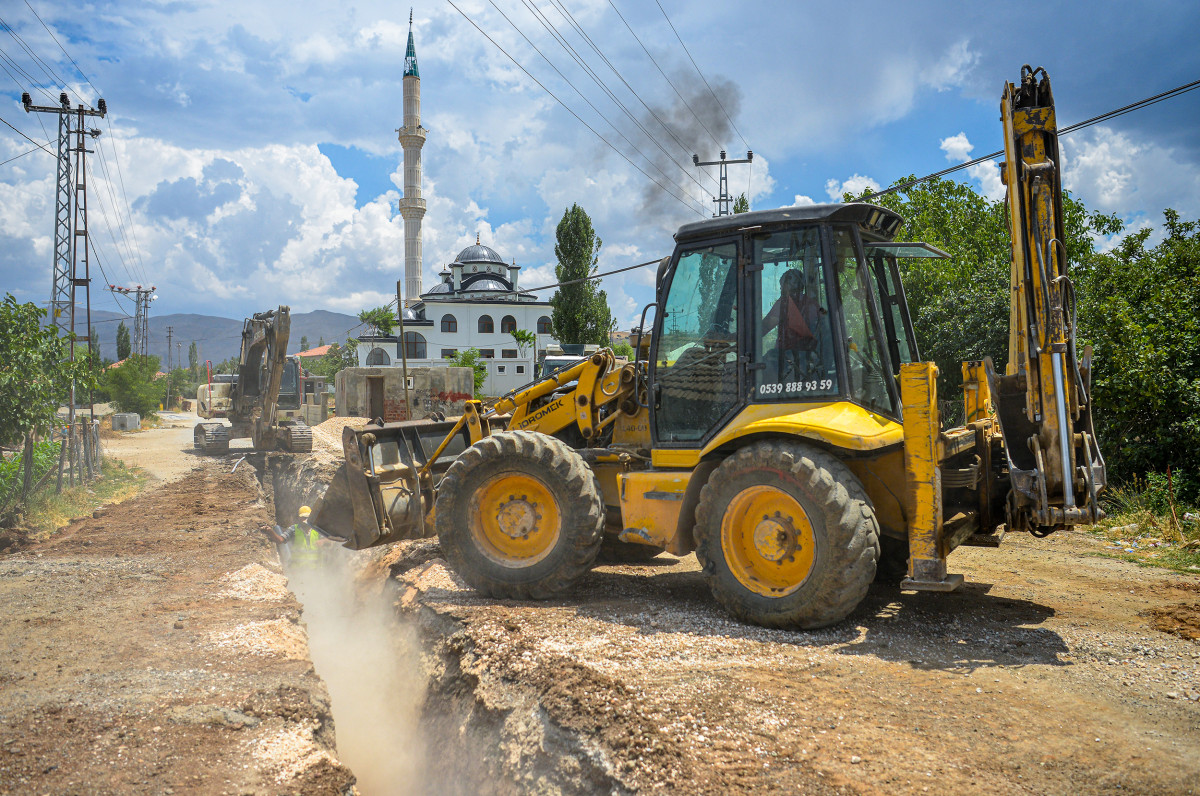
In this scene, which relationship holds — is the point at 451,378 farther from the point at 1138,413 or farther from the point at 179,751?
the point at 179,751

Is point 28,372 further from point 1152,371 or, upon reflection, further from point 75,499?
point 1152,371

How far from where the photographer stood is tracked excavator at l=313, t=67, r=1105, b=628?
4.74 m

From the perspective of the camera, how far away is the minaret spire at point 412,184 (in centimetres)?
6028

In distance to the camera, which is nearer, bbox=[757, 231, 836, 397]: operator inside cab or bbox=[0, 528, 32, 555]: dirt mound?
bbox=[757, 231, 836, 397]: operator inside cab

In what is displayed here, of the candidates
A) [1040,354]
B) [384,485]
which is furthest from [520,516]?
[1040,354]

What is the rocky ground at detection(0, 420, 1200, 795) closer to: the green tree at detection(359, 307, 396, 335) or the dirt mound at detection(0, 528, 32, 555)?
the dirt mound at detection(0, 528, 32, 555)

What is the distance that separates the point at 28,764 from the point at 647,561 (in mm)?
5176

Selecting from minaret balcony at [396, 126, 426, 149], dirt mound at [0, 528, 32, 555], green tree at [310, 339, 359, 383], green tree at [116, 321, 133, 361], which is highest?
minaret balcony at [396, 126, 426, 149]

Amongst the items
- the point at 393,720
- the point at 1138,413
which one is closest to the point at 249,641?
the point at 393,720

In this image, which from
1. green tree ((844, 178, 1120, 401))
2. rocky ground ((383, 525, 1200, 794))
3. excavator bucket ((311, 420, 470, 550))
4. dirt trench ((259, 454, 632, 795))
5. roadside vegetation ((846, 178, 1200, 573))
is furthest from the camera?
green tree ((844, 178, 1120, 401))

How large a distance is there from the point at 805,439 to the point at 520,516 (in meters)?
2.38

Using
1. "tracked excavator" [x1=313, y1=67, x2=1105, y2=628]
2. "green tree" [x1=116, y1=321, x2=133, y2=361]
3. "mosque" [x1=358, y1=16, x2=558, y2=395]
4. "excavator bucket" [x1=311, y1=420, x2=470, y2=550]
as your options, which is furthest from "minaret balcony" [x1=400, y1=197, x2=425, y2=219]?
"tracked excavator" [x1=313, y1=67, x2=1105, y2=628]

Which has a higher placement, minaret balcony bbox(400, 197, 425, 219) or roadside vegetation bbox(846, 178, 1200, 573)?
minaret balcony bbox(400, 197, 425, 219)

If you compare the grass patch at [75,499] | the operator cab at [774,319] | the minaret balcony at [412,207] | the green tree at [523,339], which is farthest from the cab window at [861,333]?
the minaret balcony at [412,207]
